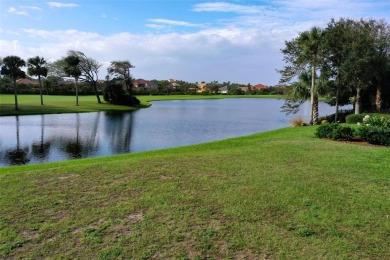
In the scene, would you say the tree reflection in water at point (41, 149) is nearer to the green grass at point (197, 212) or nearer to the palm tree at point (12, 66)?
the green grass at point (197, 212)

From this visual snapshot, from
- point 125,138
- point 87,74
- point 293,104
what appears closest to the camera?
point 125,138

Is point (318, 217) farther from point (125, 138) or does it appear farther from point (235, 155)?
point (125, 138)

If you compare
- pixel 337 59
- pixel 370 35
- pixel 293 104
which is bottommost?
pixel 293 104

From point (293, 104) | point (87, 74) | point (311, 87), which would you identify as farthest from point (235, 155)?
point (87, 74)

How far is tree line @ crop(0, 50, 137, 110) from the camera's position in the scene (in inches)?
1674

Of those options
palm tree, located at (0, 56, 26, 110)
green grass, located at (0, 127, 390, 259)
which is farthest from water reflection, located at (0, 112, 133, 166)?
palm tree, located at (0, 56, 26, 110)

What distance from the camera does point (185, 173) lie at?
901 centimetres

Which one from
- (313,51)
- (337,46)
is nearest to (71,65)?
(313,51)

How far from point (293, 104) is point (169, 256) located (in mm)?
34634

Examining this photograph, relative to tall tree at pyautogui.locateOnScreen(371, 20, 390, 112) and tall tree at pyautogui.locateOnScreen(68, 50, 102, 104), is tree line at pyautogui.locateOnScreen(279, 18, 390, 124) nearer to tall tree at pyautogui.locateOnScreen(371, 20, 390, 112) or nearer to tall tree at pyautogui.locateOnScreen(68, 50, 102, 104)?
tall tree at pyautogui.locateOnScreen(371, 20, 390, 112)

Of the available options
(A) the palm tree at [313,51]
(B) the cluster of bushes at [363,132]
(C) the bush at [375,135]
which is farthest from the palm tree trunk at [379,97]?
(C) the bush at [375,135]

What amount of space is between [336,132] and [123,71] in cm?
5979

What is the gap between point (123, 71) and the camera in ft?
231

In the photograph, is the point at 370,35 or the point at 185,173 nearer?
the point at 185,173
